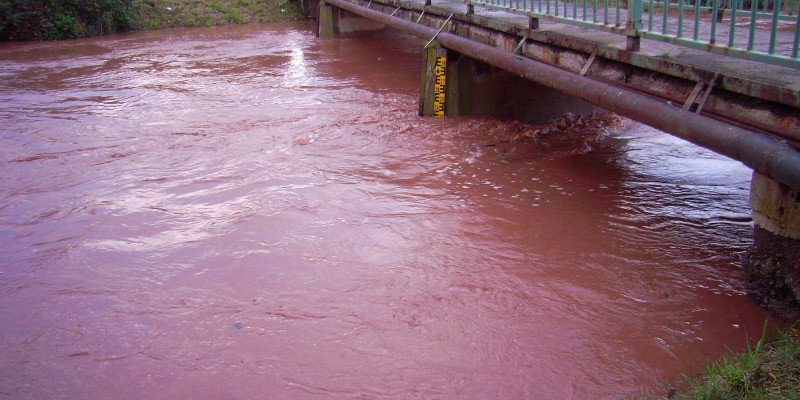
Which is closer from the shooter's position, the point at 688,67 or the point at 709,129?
the point at 709,129

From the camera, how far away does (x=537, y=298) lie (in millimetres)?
4117

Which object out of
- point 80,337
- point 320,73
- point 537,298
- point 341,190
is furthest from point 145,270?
point 320,73

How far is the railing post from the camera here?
190 inches

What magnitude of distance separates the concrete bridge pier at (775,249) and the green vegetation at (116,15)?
19.8 meters

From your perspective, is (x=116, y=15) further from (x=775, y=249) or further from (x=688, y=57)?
(x=775, y=249)

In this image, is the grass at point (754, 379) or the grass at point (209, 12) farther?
the grass at point (209, 12)

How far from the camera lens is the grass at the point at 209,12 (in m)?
20.9

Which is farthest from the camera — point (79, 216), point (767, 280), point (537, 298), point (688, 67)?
point (79, 216)

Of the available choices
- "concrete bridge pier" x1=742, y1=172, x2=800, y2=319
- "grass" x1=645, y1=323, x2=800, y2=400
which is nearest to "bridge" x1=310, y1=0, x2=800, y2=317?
"concrete bridge pier" x1=742, y1=172, x2=800, y2=319

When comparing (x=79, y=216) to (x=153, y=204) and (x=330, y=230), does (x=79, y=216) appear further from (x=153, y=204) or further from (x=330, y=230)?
(x=330, y=230)

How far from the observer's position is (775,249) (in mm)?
3764

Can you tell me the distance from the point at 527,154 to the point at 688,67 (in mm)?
2902

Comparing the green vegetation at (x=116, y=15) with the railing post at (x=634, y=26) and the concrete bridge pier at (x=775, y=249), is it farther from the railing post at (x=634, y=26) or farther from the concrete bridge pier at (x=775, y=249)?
the concrete bridge pier at (x=775, y=249)

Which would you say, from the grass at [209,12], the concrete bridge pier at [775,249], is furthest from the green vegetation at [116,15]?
the concrete bridge pier at [775,249]
